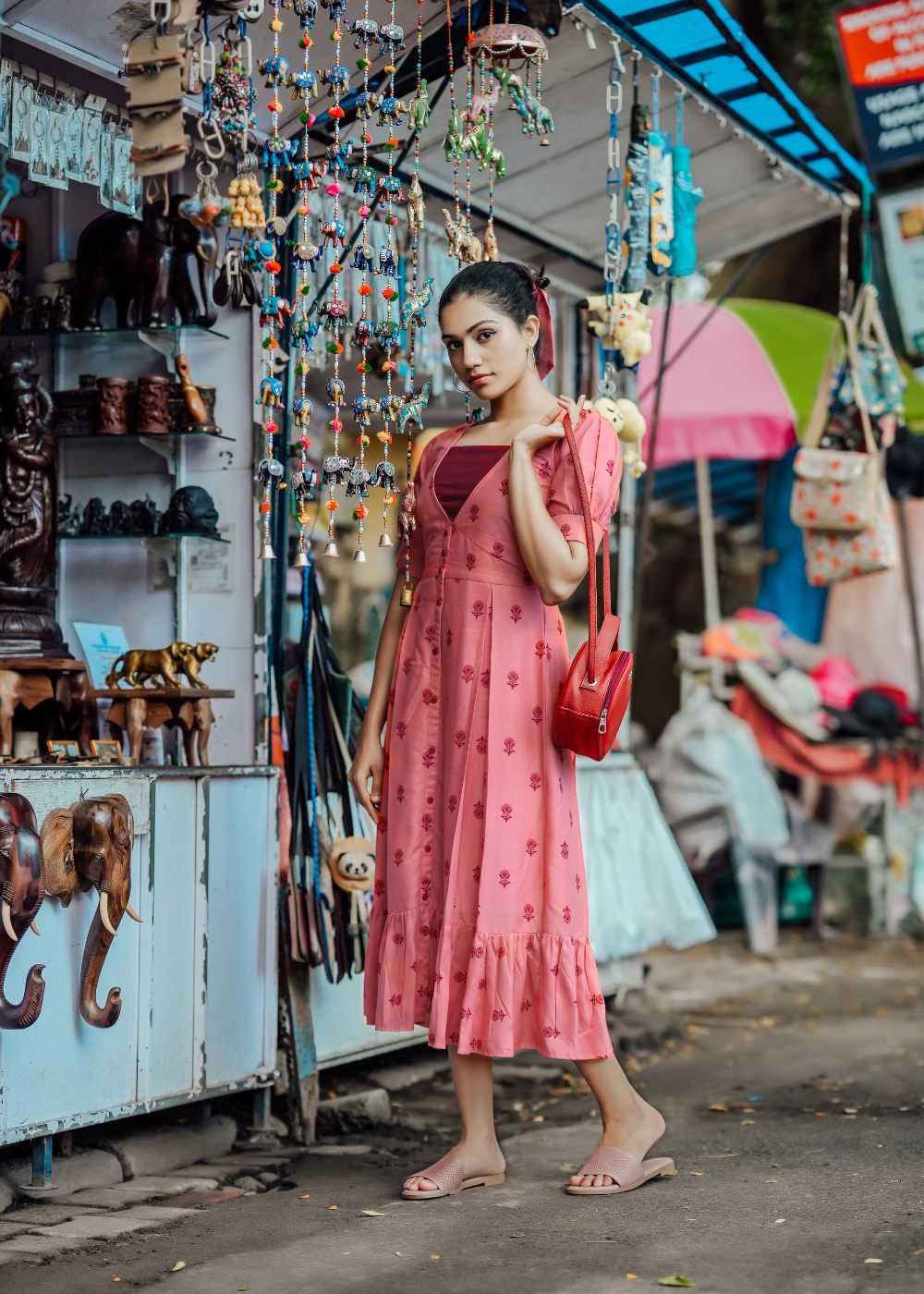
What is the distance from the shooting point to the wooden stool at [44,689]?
339 cm

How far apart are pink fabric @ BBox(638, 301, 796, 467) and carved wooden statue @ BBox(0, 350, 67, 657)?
445cm

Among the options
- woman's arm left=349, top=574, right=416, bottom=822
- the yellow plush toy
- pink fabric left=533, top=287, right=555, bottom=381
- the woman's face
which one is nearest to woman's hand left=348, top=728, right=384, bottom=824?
woman's arm left=349, top=574, right=416, bottom=822

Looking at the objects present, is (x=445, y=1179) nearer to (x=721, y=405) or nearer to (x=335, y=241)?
(x=335, y=241)

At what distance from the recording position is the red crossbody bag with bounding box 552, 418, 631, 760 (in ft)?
9.63

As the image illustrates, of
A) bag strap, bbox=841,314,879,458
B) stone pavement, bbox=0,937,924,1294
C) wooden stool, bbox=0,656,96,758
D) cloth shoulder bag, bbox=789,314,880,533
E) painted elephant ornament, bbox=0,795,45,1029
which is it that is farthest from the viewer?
bag strap, bbox=841,314,879,458

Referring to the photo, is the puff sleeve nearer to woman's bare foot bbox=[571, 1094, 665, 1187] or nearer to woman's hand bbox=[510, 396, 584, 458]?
woman's hand bbox=[510, 396, 584, 458]

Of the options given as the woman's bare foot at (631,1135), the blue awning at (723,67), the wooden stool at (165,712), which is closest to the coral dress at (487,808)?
the woman's bare foot at (631,1135)

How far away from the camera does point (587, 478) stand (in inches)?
120

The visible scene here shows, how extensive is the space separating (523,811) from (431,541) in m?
0.63

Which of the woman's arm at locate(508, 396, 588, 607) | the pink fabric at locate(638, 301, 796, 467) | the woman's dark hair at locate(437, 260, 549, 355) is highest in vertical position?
the pink fabric at locate(638, 301, 796, 467)

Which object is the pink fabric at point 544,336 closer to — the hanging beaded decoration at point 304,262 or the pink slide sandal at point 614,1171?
the hanging beaded decoration at point 304,262

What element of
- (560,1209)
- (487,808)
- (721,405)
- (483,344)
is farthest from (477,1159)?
(721,405)

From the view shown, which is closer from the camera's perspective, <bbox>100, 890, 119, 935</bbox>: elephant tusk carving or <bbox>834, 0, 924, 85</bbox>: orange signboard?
<bbox>100, 890, 119, 935</bbox>: elephant tusk carving

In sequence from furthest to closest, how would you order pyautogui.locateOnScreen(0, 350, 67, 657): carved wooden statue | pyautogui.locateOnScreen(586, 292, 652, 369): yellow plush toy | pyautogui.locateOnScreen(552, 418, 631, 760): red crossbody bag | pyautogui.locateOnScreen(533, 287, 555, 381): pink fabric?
pyautogui.locateOnScreen(586, 292, 652, 369): yellow plush toy, pyautogui.locateOnScreen(0, 350, 67, 657): carved wooden statue, pyautogui.locateOnScreen(533, 287, 555, 381): pink fabric, pyautogui.locateOnScreen(552, 418, 631, 760): red crossbody bag
